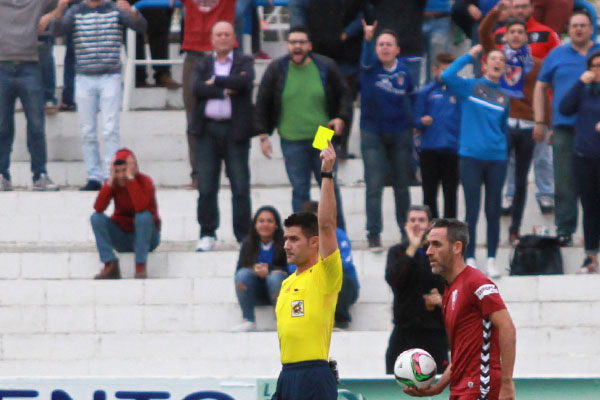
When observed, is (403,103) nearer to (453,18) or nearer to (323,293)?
(453,18)

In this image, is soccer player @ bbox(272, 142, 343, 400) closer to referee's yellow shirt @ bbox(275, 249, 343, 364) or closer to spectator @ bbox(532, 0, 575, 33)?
referee's yellow shirt @ bbox(275, 249, 343, 364)

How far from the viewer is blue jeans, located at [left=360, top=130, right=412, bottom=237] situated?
472 inches

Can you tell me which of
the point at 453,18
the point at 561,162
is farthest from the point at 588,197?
the point at 453,18

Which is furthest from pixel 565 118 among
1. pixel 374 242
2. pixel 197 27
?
pixel 197 27

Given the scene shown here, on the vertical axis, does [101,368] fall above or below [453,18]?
below

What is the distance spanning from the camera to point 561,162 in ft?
39.8

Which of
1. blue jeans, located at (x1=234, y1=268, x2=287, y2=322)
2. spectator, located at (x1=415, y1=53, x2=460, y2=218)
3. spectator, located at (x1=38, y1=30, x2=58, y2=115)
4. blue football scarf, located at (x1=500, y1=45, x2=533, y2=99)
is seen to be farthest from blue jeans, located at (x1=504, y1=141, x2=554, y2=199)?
spectator, located at (x1=38, y1=30, x2=58, y2=115)

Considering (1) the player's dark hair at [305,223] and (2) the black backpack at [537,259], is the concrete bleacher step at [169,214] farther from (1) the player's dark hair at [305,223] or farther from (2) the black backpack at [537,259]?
(1) the player's dark hair at [305,223]

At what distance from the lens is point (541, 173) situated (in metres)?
13.2

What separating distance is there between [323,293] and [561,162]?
547cm

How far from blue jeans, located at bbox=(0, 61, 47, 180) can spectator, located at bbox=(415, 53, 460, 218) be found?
13.0 ft

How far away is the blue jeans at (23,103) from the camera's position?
13211mm

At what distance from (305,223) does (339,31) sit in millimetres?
6655

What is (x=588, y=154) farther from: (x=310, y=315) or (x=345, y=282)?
(x=310, y=315)
